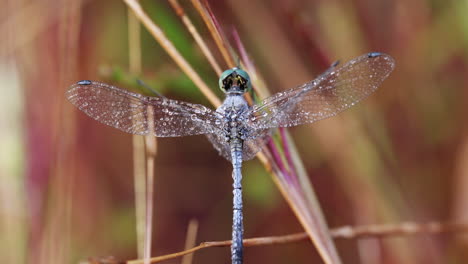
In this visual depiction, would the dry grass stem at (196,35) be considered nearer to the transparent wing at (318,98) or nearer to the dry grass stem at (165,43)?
the dry grass stem at (165,43)

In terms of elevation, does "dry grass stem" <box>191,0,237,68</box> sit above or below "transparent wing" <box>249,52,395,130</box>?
above

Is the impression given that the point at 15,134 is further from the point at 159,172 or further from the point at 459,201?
the point at 459,201

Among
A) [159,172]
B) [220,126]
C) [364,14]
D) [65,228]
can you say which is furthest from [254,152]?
[364,14]

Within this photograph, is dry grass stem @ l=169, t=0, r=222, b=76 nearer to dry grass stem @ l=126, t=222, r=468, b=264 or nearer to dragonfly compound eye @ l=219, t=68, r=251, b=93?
dragonfly compound eye @ l=219, t=68, r=251, b=93

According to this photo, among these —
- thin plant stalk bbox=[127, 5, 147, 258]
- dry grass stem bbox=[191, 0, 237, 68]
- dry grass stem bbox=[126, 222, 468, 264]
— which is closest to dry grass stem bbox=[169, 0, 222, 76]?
dry grass stem bbox=[191, 0, 237, 68]

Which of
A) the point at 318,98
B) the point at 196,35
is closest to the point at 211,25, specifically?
the point at 196,35
